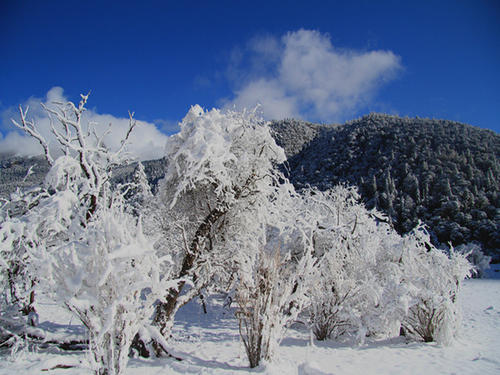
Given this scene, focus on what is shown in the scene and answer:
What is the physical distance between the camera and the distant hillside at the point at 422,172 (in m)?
46.8

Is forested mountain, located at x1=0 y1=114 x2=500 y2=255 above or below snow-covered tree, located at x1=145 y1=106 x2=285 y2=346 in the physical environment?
above

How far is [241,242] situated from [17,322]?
205 inches

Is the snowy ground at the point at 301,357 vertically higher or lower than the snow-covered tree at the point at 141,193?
lower

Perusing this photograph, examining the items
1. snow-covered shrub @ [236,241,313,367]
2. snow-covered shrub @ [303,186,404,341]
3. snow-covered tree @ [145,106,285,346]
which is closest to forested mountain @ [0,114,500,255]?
snow-covered shrub @ [303,186,404,341]

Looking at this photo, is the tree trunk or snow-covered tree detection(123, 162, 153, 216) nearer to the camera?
the tree trunk

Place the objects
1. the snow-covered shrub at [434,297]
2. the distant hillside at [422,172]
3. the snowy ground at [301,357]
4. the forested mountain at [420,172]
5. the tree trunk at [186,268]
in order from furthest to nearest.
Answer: the distant hillside at [422,172]
the forested mountain at [420,172]
the snow-covered shrub at [434,297]
the tree trunk at [186,268]
the snowy ground at [301,357]

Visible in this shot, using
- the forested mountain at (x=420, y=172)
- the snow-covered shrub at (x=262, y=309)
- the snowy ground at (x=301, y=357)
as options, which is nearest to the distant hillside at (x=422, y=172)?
the forested mountain at (x=420, y=172)

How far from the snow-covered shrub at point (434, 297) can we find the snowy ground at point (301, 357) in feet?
1.52

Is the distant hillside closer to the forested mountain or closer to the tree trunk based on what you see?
the forested mountain

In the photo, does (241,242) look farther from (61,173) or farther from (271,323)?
(61,173)

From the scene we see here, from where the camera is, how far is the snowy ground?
15.5ft

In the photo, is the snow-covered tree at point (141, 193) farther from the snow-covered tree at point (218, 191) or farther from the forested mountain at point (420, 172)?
the forested mountain at point (420, 172)

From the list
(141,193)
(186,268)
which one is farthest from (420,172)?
(186,268)

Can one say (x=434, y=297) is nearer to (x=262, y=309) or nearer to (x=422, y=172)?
(x=262, y=309)
